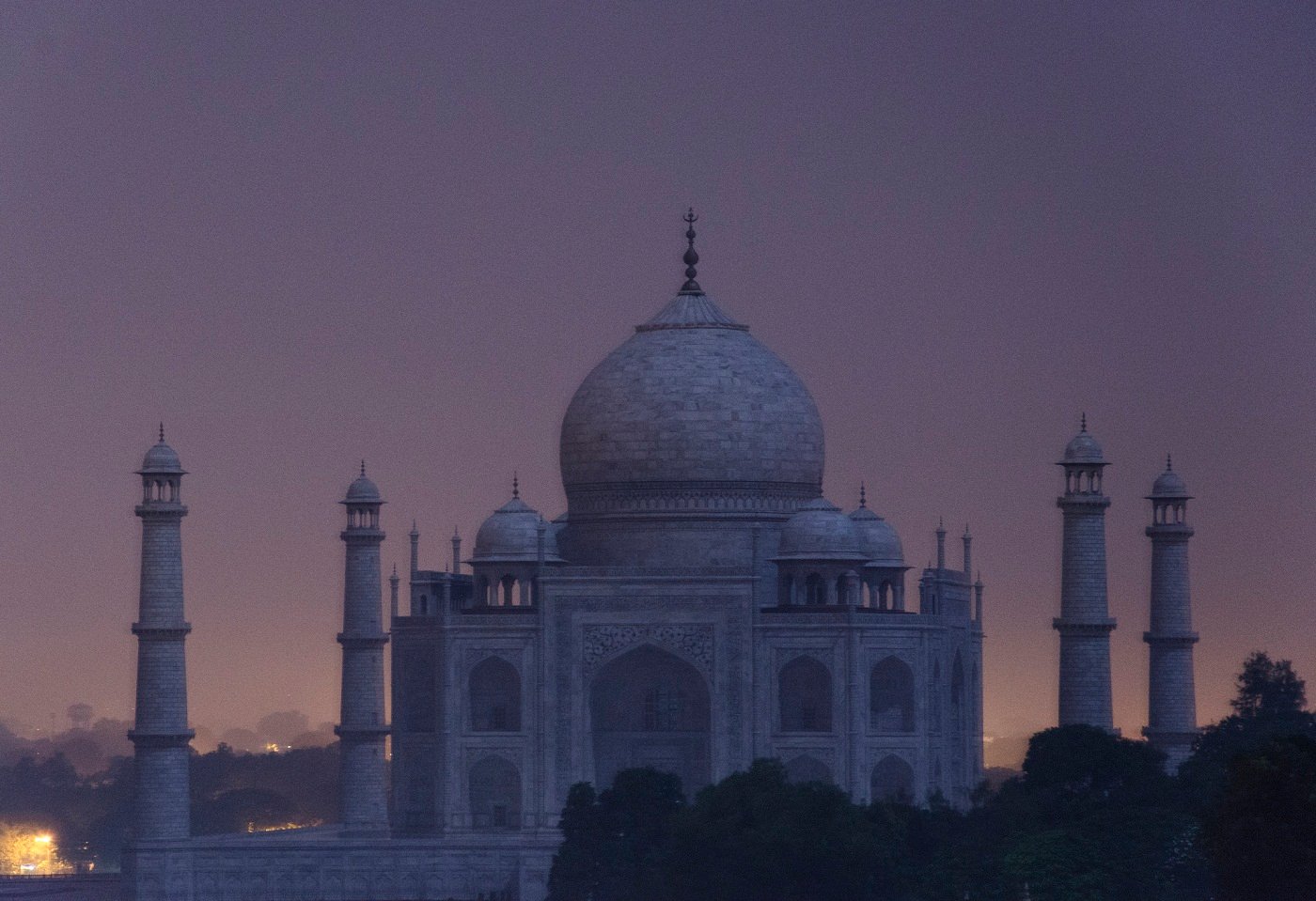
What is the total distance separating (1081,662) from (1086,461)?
3684 mm

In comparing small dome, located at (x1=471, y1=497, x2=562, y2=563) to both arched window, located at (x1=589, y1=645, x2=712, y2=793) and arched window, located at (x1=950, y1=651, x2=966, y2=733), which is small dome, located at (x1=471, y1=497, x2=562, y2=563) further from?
arched window, located at (x1=950, y1=651, x2=966, y2=733)

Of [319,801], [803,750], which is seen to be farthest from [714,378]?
[319,801]

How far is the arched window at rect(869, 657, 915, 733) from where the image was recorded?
71.9 metres

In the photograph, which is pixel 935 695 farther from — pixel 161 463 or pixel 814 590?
pixel 161 463

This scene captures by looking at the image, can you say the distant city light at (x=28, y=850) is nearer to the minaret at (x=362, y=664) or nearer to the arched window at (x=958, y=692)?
the minaret at (x=362, y=664)

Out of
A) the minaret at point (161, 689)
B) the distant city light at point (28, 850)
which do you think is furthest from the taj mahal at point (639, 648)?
the distant city light at point (28, 850)

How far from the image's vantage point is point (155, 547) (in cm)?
7119

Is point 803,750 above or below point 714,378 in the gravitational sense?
below

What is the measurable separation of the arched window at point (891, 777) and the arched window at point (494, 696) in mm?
6552

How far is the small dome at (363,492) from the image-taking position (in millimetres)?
75000

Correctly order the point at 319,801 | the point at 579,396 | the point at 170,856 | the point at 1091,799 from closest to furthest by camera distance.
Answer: the point at 1091,799 → the point at 170,856 → the point at 579,396 → the point at 319,801

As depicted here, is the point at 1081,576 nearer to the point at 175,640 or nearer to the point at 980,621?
the point at 980,621

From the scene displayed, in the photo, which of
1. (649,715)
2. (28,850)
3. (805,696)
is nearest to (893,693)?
(805,696)

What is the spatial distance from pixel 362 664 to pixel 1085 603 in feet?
44.0
